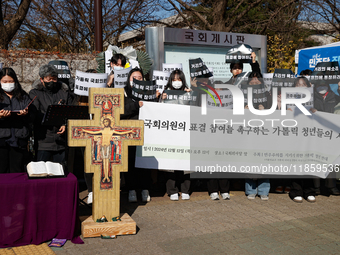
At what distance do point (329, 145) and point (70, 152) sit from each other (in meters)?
4.44

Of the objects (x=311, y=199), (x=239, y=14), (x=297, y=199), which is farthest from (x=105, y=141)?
(x=239, y=14)

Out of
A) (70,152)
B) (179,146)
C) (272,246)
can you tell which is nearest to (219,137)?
(179,146)

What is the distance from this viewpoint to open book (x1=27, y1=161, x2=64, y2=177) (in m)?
4.37

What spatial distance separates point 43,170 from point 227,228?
2.42m

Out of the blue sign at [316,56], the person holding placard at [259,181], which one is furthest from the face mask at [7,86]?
the blue sign at [316,56]

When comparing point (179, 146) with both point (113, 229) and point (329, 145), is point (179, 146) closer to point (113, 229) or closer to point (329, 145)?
point (113, 229)

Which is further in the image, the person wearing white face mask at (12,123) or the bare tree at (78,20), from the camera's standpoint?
the bare tree at (78,20)

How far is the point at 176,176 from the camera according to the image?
644 cm

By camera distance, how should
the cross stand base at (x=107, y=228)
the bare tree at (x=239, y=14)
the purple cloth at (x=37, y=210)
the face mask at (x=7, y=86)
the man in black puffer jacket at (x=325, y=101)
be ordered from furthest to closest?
the bare tree at (x=239, y=14), the man in black puffer jacket at (x=325, y=101), the face mask at (x=7, y=86), the cross stand base at (x=107, y=228), the purple cloth at (x=37, y=210)

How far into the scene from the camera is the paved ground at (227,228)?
169 inches

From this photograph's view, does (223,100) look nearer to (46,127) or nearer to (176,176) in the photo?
(176,176)

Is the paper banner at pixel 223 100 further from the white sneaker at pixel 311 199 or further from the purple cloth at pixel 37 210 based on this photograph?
the purple cloth at pixel 37 210

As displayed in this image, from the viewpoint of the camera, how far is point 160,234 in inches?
187

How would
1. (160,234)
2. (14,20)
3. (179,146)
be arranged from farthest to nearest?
Answer: 1. (14,20)
2. (179,146)
3. (160,234)
